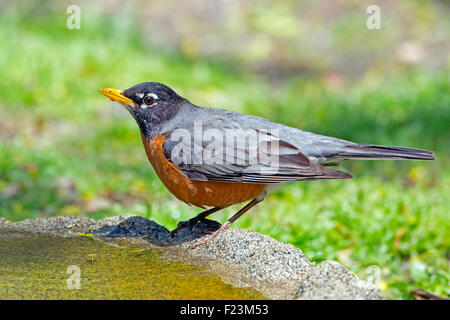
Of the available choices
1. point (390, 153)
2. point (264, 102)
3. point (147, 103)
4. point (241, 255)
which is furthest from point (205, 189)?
point (264, 102)

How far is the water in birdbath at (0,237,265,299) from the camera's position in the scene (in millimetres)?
2777

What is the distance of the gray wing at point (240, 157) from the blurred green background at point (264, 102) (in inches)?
34.0

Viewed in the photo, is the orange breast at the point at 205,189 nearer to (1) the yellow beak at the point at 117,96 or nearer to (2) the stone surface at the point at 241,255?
(2) the stone surface at the point at 241,255

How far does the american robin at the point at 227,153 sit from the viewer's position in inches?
145

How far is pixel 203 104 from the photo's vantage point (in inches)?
349

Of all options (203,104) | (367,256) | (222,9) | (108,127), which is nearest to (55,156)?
(108,127)

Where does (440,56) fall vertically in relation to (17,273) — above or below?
above

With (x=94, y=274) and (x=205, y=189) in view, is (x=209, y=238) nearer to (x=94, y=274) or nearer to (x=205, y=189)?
(x=205, y=189)

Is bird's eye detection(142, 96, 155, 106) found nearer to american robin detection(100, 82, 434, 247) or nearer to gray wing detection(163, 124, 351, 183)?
american robin detection(100, 82, 434, 247)

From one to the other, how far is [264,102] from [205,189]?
5.34 meters

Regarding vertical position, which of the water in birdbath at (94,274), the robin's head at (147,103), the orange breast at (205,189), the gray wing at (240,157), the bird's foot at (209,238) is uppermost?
the robin's head at (147,103)

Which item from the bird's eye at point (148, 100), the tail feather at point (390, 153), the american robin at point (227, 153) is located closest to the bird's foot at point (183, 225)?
the american robin at point (227, 153)
